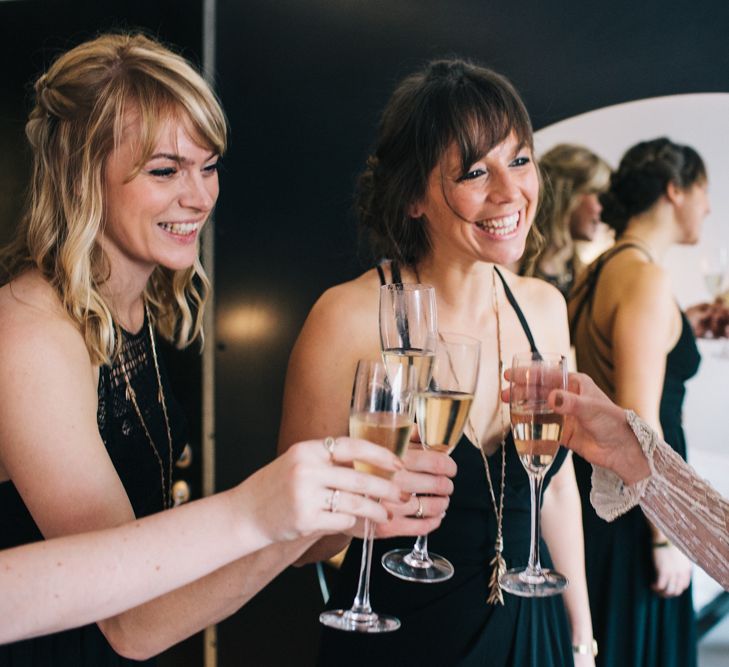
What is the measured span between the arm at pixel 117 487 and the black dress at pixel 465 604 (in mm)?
620

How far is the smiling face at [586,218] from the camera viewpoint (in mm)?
2857

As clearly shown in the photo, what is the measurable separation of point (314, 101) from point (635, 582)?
6.56ft

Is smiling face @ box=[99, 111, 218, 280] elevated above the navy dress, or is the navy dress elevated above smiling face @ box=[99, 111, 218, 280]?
smiling face @ box=[99, 111, 218, 280]

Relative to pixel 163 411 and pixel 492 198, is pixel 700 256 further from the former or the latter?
pixel 163 411

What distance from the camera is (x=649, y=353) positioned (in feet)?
8.69

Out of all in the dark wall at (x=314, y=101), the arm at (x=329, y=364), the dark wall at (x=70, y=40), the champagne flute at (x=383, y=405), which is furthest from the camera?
the dark wall at (x=70, y=40)

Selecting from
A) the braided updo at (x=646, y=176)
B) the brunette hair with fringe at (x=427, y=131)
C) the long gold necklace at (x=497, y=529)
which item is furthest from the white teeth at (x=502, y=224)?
the braided updo at (x=646, y=176)

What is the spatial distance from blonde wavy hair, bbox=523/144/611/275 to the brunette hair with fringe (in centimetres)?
89

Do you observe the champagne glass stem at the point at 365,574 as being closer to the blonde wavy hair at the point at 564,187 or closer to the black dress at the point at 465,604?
the black dress at the point at 465,604

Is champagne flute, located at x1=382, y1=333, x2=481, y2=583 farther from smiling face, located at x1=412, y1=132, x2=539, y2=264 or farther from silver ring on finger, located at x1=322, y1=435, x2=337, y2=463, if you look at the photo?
smiling face, located at x1=412, y1=132, x2=539, y2=264

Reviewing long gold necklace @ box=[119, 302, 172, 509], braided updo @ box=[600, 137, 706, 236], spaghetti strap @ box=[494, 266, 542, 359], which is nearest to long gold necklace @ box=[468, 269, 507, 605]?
spaghetti strap @ box=[494, 266, 542, 359]

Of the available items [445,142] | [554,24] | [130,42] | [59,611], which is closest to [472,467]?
[445,142]

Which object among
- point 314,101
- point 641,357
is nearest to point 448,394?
point 641,357

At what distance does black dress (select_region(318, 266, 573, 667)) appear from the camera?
176 cm
